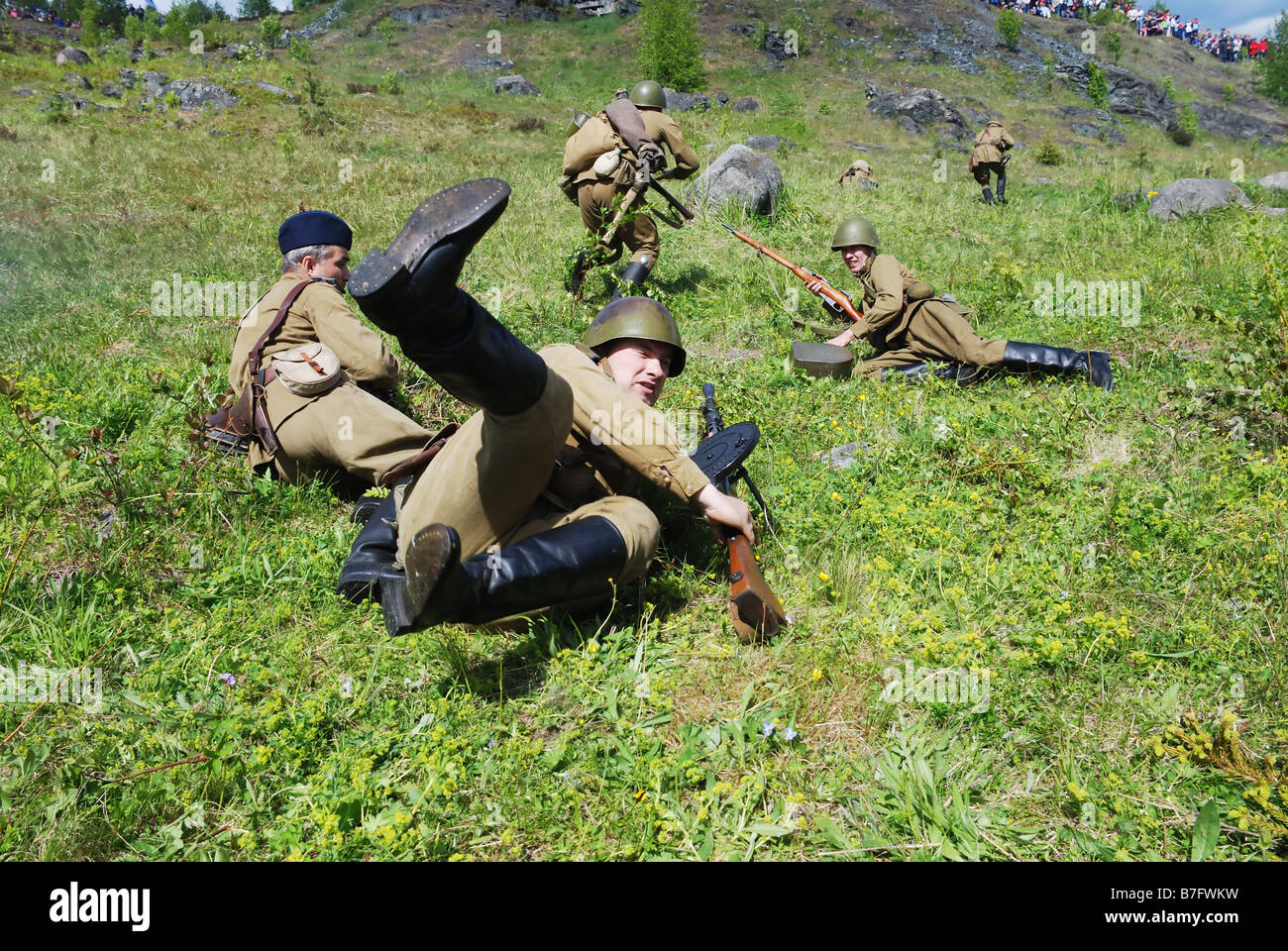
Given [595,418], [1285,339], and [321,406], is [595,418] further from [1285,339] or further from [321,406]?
[1285,339]

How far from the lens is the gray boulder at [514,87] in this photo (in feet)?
115

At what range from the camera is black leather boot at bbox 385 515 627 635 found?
7.66 ft

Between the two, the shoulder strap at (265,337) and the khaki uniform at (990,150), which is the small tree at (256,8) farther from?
the shoulder strap at (265,337)

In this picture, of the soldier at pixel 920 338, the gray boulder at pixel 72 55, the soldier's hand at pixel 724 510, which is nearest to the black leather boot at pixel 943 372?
the soldier at pixel 920 338

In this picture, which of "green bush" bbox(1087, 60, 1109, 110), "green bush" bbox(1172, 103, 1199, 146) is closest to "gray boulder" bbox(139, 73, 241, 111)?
"green bush" bbox(1172, 103, 1199, 146)

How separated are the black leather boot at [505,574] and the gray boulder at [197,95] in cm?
2235

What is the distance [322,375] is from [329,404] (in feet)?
0.64

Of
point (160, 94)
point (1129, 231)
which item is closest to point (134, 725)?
point (1129, 231)

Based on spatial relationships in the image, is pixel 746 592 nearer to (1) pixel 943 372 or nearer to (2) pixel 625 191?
(1) pixel 943 372

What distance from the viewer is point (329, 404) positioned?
4.38m

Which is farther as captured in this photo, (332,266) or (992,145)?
(992,145)

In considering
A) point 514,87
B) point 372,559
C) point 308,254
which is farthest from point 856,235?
point 514,87

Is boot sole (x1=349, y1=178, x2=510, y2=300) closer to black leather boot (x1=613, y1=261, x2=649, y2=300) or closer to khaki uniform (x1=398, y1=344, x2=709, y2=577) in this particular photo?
khaki uniform (x1=398, y1=344, x2=709, y2=577)

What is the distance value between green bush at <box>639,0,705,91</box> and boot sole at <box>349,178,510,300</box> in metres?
39.5
